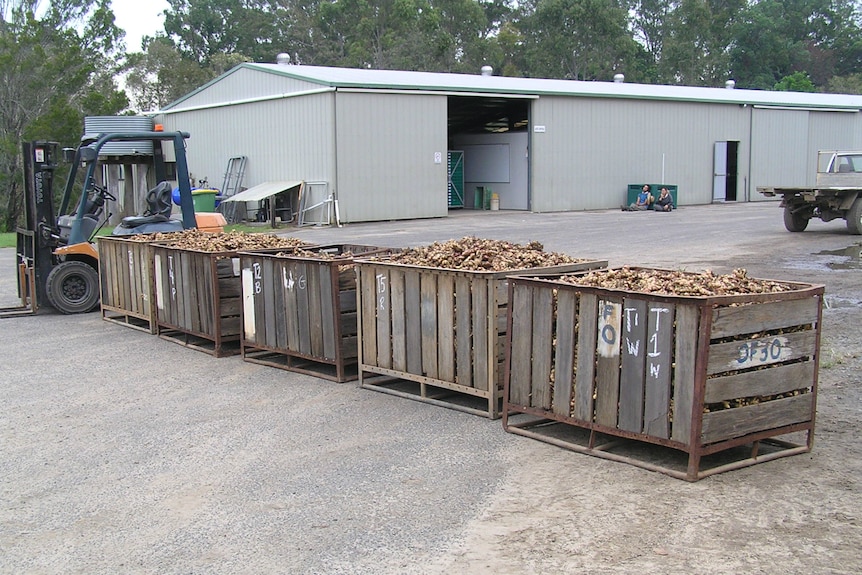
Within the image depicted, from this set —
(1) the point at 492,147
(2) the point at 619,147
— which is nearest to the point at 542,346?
(1) the point at 492,147

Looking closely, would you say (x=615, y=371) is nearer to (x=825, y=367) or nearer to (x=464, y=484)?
(x=464, y=484)

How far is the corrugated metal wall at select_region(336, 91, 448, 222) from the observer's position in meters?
28.4

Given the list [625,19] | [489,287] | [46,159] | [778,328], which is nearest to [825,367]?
[778,328]

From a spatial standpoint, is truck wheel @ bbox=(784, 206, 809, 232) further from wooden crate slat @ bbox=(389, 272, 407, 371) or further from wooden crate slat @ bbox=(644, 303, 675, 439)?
wooden crate slat @ bbox=(644, 303, 675, 439)

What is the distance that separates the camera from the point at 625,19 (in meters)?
78.6

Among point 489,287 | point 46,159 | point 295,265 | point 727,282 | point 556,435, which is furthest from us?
point 46,159

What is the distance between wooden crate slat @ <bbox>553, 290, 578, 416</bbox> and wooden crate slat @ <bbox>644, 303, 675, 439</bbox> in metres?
0.64

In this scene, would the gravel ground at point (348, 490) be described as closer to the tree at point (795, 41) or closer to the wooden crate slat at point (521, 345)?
the wooden crate slat at point (521, 345)

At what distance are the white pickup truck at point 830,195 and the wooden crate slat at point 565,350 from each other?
1687 cm

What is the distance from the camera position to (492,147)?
1377 inches

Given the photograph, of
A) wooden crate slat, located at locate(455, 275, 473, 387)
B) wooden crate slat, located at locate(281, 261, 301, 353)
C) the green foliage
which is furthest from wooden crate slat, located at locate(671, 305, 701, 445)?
the green foliage

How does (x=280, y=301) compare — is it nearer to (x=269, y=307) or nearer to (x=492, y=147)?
(x=269, y=307)

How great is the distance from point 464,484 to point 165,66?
192ft

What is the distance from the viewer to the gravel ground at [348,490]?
4.86 meters
